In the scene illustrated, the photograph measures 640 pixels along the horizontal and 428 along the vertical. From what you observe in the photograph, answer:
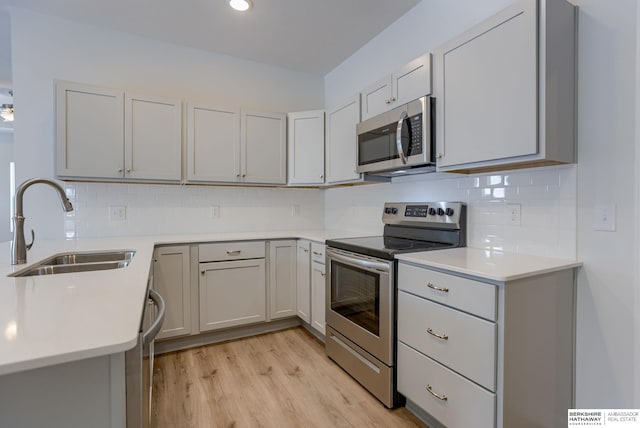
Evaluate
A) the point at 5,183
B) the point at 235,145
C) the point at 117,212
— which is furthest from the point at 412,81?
the point at 5,183

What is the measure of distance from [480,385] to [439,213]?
1.08 meters

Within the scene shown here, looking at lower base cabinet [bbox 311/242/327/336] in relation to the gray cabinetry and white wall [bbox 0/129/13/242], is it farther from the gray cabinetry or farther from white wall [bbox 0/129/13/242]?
white wall [bbox 0/129/13/242]

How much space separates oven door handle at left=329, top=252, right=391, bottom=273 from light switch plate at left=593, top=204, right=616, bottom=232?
97 cm

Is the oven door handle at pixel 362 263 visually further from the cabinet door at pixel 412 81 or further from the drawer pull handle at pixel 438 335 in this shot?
the cabinet door at pixel 412 81

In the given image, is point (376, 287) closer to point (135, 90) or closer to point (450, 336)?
point (450, 336)

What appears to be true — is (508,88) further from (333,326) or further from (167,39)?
(167,39)

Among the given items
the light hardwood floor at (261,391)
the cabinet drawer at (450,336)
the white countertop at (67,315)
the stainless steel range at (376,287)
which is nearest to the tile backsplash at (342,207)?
the stainless steel range at (376,287)

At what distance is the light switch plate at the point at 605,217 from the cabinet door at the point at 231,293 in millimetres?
2258

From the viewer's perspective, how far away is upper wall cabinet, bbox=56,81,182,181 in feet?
7.86

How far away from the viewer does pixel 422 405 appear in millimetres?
1646

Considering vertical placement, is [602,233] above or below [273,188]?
below

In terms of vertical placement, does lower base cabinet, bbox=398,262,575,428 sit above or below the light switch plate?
below

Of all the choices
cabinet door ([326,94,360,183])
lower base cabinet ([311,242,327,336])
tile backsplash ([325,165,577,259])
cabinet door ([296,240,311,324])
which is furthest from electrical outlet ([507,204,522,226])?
cabinet door ([296,240,311,324])

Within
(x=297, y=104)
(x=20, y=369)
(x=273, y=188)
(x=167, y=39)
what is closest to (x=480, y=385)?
(x=20, y=369)
